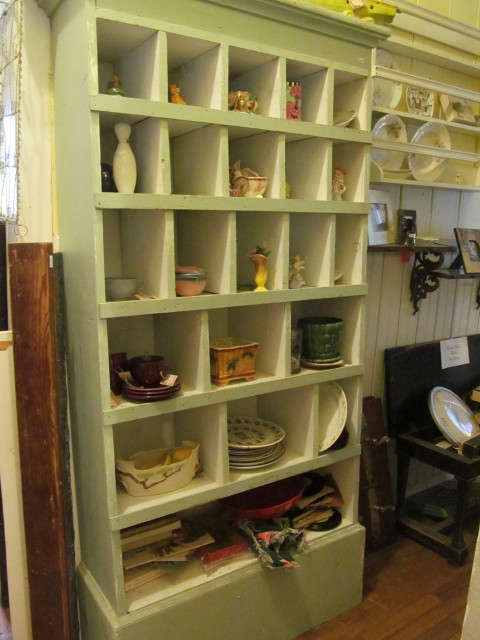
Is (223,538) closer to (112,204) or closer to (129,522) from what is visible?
(129,522)

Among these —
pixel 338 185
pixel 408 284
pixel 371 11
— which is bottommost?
pixel 408 284

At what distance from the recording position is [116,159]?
1352mm

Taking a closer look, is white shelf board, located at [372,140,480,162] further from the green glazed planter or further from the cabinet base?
the cabinet base

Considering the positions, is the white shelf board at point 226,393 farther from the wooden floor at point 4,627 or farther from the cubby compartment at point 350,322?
the wooden floor at point 4,627

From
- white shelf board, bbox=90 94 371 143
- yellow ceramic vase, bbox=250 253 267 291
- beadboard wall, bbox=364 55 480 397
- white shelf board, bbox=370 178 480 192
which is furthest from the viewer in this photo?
beadboard wall, bbox=364 55 480 397

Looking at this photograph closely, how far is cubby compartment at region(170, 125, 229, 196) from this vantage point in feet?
4.71

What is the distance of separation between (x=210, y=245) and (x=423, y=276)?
4.01ft

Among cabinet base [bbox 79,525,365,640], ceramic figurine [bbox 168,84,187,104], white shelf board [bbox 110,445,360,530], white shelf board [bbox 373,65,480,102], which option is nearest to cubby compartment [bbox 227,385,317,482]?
white shelf board [bbox 110,445,360,530]

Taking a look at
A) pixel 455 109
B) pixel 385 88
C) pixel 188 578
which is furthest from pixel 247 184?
pixel 455 109

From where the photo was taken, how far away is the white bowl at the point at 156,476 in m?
1.48

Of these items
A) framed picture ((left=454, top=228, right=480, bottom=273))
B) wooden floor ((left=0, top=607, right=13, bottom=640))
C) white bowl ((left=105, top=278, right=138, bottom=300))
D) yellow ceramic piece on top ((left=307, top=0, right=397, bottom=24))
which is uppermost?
yellow ceramic piece on top ((left=307, top=0, right=397, bottom=24))

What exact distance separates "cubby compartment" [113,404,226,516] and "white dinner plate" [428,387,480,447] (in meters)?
1.18

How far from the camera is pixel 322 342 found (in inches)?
69.0

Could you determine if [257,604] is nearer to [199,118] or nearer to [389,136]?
[199,118]
